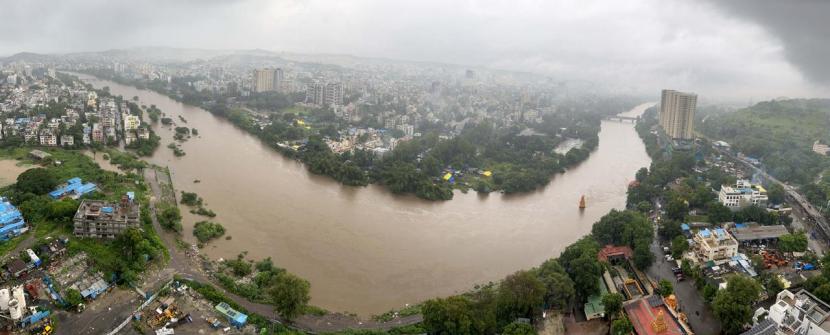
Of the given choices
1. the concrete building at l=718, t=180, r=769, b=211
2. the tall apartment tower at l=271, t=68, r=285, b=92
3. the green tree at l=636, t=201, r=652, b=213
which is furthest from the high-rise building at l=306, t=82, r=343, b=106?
the concrete building at l=718, t=180, r=769, b=211

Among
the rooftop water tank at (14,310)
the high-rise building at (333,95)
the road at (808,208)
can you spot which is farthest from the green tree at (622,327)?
the high-rise building at (333,95)

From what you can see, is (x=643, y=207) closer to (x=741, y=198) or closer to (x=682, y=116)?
(x=741, y=198)

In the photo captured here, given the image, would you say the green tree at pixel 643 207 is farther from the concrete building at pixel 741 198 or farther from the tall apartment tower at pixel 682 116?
the tall apartment tower at pixel 682 116

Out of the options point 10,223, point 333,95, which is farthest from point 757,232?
point 333,95

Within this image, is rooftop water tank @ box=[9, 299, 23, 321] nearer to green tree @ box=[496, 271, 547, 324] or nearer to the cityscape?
the cityscape

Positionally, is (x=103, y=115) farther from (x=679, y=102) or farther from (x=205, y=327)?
(x=679, y=102)

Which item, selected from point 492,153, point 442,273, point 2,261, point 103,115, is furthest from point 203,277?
point 103,115
